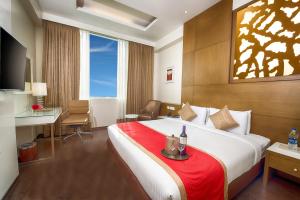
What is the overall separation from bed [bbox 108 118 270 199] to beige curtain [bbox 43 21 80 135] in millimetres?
2375

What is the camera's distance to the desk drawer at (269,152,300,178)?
5.34 feet

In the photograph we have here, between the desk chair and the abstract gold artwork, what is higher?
the abstract gold artwork

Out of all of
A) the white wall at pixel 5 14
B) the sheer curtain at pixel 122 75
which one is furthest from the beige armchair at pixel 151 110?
the white wall at pixel 5 14

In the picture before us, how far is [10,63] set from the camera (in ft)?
5.93

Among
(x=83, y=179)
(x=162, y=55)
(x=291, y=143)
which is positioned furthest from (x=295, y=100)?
(x=162, y=55)

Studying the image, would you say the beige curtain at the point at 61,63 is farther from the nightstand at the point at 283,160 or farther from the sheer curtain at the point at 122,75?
the nightstand at the point at 283,160

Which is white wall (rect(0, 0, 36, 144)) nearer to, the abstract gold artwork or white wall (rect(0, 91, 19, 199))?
white wall (rect(0, 91, 19, 199))

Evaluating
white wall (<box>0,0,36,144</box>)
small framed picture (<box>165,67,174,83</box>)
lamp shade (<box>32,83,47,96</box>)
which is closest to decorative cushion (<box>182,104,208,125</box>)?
small framed picture (<box>165,67,174,83</box>)

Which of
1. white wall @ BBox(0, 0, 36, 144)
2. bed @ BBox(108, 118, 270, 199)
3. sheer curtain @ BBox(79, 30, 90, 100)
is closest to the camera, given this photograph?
bed @ BBox(108, 118, 270, 199)

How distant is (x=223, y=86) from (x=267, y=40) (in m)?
1.02

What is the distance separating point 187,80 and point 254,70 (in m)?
1.58

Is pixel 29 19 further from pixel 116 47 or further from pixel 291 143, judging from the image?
pixel 291 143

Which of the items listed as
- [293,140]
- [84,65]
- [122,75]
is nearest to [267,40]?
[293,140]

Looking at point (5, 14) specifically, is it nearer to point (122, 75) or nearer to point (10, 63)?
point (10, 63)
